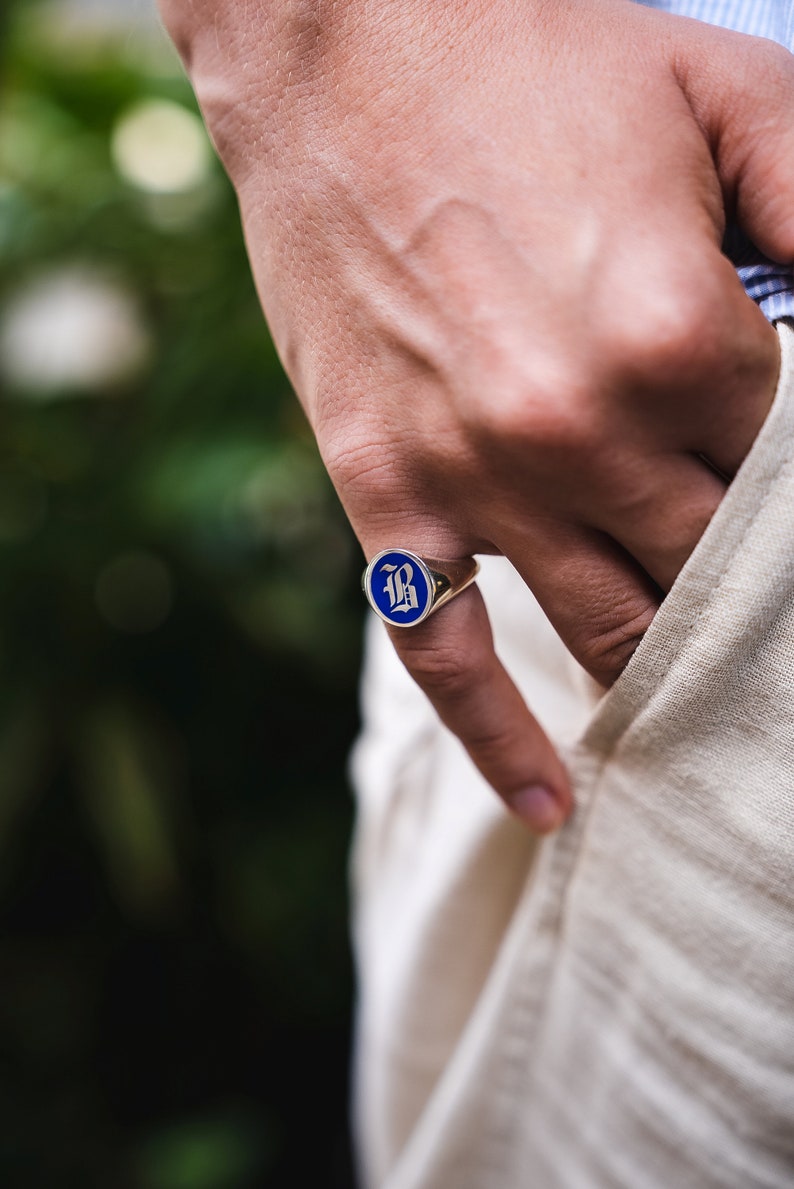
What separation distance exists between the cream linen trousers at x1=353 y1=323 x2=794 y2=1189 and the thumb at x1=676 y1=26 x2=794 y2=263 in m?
0.07

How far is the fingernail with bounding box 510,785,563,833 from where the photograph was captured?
1.98 feet

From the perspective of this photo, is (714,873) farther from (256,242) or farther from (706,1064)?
(256,242)

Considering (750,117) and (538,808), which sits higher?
(750,117)

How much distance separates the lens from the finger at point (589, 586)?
49 centimetres

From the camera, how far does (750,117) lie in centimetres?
46

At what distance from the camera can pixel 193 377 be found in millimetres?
1547

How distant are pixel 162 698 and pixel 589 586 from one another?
48.8 inches

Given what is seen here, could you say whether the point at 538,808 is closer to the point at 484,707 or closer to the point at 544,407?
the point at 484,707

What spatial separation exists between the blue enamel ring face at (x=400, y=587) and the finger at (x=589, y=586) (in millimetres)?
50

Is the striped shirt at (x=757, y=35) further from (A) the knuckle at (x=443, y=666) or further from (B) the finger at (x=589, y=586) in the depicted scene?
(A) the knuckle at (x=443, y=666)

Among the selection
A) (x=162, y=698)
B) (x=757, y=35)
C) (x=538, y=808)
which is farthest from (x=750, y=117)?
(x=162, y=698)

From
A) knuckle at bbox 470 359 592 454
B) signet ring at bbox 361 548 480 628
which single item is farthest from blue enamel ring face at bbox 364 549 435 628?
knuckle at bbox 470 359 592 454

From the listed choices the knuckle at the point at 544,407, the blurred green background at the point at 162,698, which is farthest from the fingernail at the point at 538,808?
the blurred green background at the point at 162,698

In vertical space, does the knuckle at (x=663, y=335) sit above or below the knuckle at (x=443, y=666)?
above
